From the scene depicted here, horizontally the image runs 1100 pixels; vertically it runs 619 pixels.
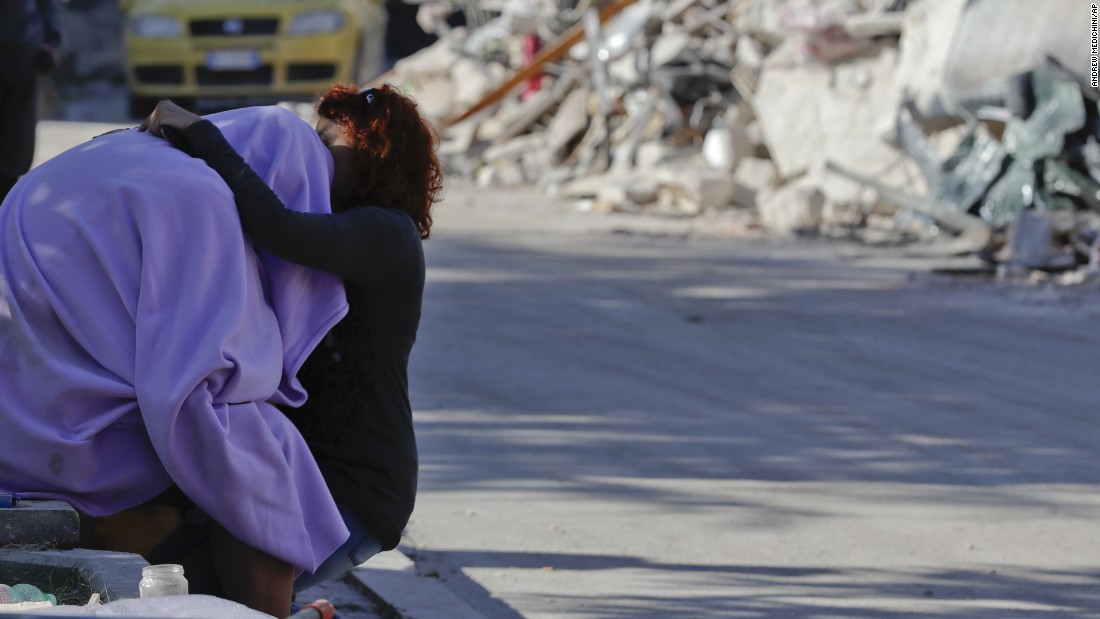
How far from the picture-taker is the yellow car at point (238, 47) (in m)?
17.4

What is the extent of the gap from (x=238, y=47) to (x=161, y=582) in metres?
15.8

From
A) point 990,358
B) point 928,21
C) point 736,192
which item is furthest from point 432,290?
point 928,21

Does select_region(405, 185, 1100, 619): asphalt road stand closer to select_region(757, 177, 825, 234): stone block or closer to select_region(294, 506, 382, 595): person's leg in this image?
select_region(294, 506, 382, 595): person's leg

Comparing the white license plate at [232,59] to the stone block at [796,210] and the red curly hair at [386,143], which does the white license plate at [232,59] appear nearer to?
the stone block at [796,210]

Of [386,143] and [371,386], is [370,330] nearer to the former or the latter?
[371,386]

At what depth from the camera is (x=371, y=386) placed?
122 inches

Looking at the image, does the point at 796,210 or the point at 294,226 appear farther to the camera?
the point at 796,210

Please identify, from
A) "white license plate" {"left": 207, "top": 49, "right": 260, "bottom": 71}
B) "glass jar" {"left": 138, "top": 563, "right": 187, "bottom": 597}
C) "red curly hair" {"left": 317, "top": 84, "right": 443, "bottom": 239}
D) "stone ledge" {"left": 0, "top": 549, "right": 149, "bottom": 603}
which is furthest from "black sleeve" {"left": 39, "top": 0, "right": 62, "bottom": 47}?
"white license plate" {"left": 207, "top": 49, "right": 260, "bottom": 71}

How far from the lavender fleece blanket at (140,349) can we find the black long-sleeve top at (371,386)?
0.61 ft

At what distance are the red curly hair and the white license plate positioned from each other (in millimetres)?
14798

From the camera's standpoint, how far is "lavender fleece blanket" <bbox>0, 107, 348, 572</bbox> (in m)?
2.73

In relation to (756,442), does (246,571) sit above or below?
above

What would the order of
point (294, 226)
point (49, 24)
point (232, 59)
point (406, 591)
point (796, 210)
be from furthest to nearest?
point (232, 59) → point (796, 210) → point (49, 24) → point (406, 591) → point (294, 226)

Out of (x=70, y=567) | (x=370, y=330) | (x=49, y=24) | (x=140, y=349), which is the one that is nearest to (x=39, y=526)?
(x=70, y=567)
